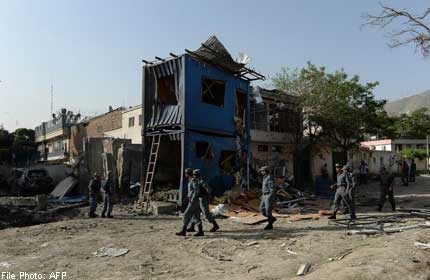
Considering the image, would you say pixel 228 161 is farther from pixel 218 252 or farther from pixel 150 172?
pixel 218 252

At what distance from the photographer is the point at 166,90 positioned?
1745cm

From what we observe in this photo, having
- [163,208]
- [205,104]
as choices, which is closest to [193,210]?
[163,208]

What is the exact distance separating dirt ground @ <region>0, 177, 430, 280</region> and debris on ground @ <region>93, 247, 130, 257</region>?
16 cm

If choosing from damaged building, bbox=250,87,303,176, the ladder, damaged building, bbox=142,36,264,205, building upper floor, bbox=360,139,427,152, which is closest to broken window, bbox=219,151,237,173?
damaged building, bbox=142,36,264,205

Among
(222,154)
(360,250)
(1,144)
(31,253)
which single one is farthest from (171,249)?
(1,144)

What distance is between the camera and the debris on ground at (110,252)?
7945mm

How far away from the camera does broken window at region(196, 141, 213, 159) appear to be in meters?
16.1

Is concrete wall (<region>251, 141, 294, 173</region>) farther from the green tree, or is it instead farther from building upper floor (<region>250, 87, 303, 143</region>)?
the green tree

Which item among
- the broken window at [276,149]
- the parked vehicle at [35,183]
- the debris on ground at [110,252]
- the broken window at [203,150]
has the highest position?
the broken window at [276,149]

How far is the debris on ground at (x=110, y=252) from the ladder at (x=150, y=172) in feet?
20.1

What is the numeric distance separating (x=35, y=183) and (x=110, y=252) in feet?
50.0

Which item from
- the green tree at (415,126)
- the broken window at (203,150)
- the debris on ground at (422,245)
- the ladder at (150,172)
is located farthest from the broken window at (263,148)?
the green tree at (415,126)

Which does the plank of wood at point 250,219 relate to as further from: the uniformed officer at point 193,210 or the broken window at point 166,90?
the broken window at point 166,90

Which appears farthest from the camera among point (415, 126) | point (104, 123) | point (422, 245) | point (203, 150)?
point (415, 126)
